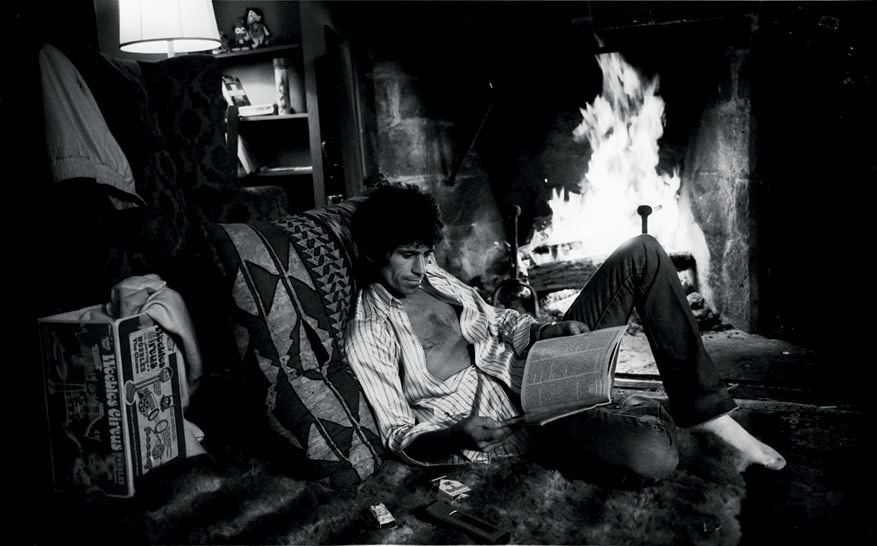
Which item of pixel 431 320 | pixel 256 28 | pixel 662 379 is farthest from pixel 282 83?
pixel 662 379

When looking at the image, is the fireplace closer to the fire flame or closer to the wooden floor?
the fire flame

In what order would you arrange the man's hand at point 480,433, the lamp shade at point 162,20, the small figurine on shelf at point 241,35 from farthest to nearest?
the small figurine on shelf at point 241,35, the lamp shade at point 162,20, the man's hand at point 480,433

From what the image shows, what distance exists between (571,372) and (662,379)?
371 mm

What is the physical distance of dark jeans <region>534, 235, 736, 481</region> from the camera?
4.92 feet

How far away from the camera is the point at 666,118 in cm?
314

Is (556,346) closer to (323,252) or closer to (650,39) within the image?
(323,252)

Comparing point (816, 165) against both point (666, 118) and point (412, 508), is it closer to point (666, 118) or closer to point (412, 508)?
point (666, 118)

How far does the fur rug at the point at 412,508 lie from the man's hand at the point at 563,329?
1.01ft

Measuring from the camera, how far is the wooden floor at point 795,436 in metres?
1.42

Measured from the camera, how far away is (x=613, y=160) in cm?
322

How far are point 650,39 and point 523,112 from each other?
2.13 feet

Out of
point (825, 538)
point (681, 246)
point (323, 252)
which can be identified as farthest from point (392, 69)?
point (825, 538)

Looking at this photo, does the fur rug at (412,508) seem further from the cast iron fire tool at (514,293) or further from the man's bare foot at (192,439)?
the cast iron fire tool at (514,293)

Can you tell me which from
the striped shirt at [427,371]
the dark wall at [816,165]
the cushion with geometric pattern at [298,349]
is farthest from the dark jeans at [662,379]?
the dark wall at [816,165]
